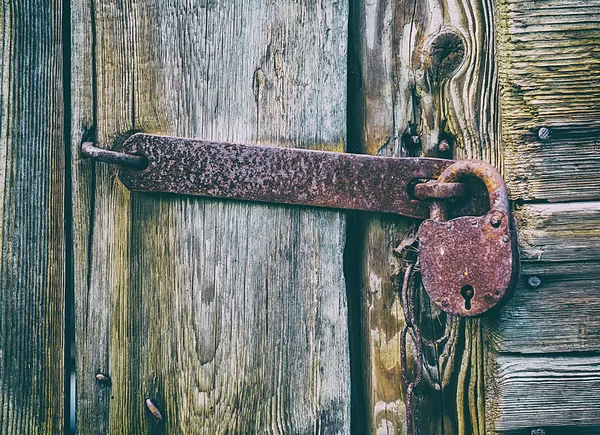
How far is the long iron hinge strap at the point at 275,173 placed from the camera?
775 millimetres

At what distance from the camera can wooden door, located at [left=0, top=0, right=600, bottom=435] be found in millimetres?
801

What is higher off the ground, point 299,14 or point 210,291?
point 299,14

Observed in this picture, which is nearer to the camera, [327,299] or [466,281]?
[466,281]

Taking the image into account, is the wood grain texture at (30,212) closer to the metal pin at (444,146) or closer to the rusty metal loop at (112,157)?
the rusty metal loop at (112,157)

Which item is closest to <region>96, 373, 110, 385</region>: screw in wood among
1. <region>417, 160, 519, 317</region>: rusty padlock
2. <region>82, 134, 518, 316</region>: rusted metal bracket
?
<region>82, 134, 518, 316</region>: rusted metal bracket

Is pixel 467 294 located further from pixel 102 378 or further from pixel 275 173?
pixel 102 378

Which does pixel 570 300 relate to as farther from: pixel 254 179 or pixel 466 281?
pixel 254 179

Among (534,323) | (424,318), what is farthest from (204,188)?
(534,323)

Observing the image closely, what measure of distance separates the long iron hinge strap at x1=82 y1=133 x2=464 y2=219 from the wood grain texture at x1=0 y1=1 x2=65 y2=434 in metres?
0.10

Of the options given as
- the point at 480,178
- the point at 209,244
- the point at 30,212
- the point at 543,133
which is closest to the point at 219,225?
the point at 209,244

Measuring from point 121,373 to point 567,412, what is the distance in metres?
0.75

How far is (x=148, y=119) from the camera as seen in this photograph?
32.1 inches

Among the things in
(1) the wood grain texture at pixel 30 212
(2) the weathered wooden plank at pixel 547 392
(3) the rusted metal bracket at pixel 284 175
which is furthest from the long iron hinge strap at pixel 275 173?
(2) the weathered wooden plank at pixel 547 392

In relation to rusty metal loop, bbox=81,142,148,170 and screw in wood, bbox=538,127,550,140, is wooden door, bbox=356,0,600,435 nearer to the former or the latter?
screw in wood, bbox=538,127,550,140
